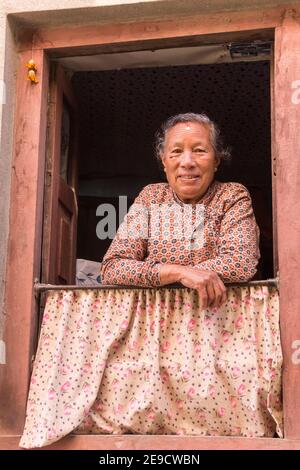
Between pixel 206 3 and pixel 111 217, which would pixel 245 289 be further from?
pixel 111 217

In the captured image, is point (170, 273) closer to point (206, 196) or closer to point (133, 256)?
point (133, 256)

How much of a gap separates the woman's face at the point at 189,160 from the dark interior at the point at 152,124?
1353 millimetres

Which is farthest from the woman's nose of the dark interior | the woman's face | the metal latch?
the dark interior

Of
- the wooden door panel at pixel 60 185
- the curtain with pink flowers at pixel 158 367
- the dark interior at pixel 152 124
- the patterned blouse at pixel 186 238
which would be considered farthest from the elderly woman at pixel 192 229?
the dark interior at pixel 152 124

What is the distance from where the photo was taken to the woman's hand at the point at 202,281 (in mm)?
3344

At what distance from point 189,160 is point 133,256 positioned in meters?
0.58

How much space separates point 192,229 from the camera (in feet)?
12.2

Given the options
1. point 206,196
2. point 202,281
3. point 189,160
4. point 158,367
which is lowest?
point 158,367

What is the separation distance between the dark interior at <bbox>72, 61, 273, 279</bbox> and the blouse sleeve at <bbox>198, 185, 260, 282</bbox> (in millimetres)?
1636

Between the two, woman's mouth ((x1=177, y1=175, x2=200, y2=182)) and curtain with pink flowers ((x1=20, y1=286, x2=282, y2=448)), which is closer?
curtain with pink flowers ((x1=20, y1=286, x2=282, y2=448))

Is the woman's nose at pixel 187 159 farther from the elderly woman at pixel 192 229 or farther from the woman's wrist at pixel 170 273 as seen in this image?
the woman's wrist at pixel 170 273

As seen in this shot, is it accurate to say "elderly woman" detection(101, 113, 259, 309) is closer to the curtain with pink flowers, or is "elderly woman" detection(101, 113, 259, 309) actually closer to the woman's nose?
the woman's nose

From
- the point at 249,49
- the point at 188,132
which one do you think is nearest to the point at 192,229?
the point at 188,132

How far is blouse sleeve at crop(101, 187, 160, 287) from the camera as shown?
137 inches
